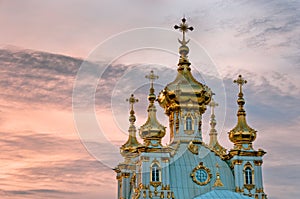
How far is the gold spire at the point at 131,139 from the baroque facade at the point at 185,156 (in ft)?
0.34

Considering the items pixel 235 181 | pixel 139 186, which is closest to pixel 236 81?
pixel 235 181

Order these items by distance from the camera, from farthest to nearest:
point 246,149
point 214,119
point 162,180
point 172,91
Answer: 1. point 214,119
2. point 172,91
3. point 246,149
4. point 162,180

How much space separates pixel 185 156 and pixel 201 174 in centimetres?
241

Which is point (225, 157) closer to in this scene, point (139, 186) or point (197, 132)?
point (197, 132)

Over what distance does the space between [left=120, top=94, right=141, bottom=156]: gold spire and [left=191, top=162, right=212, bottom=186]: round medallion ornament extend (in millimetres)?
9729

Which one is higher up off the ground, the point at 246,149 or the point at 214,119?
the point at 214,119

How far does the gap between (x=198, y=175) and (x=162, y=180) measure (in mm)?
→ 3819

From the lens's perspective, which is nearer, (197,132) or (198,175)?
(198,175)

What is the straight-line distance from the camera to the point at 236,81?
60500mm

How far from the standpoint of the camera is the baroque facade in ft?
177

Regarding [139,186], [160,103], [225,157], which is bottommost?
[139,186]

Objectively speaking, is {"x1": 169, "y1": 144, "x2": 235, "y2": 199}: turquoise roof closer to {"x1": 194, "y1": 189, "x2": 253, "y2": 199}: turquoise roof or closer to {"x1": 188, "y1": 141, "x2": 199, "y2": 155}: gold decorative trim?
{"x1": 188, "y1": 141, "x2": 199, "y2": 155}: gold decorative trim

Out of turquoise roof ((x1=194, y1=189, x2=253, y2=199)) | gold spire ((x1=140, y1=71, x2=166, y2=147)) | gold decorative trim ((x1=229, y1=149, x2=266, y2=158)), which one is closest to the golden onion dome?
gold spire ((x1=140, y1=71, x2=166, y2=147))

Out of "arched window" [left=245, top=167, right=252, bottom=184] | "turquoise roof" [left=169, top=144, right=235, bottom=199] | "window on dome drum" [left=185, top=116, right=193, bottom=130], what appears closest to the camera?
"turquoise roof" [left=169, top=144, right=235, bottom=199]
